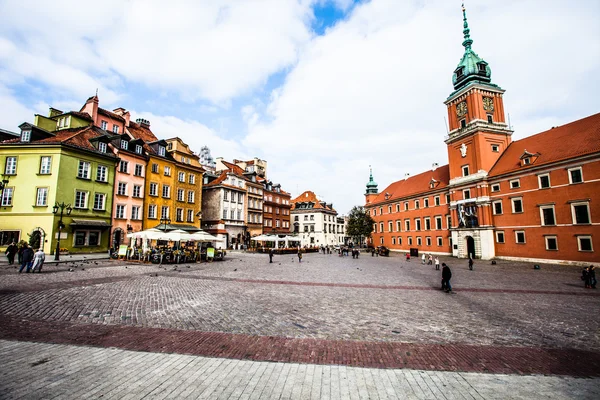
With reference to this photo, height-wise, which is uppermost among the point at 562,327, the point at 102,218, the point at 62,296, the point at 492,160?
the point at 492,160

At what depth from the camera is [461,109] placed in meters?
42.5

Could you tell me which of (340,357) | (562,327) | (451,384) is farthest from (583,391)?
(562,327)

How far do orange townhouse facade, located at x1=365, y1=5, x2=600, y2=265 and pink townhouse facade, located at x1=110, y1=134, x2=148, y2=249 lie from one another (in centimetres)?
4365

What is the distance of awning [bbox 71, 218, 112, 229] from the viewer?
28.0m

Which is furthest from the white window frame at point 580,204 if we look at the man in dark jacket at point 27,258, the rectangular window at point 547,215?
the man in dark jacket at point 27,258

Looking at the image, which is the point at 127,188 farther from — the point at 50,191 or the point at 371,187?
the point at 371,187

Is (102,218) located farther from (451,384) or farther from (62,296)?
(451,384)

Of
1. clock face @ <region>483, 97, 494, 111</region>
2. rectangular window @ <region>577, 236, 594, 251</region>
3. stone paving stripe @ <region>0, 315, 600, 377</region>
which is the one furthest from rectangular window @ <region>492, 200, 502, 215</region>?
stone paving stripe @ <region>0, 315, 600, 377</region>

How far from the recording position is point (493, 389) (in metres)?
4.65

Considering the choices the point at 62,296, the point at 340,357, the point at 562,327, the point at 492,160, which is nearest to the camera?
the point at 340,357

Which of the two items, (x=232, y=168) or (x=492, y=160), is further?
(x=232, y=168)

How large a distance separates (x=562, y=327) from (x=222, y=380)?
32.3ft

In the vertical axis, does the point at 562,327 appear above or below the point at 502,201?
below

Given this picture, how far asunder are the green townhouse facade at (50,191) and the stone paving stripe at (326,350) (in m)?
24.2
